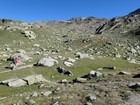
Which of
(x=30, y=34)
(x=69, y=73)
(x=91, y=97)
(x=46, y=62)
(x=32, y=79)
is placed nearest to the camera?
(x=91, y=97)

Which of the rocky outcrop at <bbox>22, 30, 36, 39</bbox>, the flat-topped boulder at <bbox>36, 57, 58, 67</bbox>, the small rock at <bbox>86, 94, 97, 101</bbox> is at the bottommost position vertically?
the small rock at <bbox>86, 94, 97, 101</bbox>

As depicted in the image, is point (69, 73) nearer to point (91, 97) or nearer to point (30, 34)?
point (91, 97)

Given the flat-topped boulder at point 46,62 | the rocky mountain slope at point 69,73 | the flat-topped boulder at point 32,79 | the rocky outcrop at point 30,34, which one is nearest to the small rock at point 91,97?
the rocky mountain slope at point 69,73

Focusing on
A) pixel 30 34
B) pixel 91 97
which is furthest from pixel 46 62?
pixel 30 34

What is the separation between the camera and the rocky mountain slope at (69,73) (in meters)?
35.2

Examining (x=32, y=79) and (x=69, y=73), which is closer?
(x=32, y=79)

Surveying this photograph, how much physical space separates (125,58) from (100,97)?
6336 centimetres

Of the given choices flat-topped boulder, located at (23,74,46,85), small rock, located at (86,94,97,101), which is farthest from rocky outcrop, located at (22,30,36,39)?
small rock, located at (86,94,97,101)

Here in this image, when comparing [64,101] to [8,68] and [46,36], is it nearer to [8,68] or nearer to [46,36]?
[8,68]

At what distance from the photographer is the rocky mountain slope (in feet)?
116

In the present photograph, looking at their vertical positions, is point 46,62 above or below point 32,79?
above

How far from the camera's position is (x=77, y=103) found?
33.1m

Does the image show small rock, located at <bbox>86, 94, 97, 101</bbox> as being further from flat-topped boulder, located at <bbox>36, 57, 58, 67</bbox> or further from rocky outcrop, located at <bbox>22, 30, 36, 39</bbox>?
rocky outcrop, located at <bbox>22, 30, 36, 39</bbox>

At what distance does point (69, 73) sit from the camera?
65.7 meters
